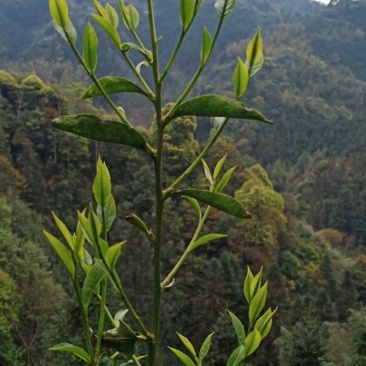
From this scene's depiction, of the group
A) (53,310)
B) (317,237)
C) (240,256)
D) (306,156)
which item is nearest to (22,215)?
(53,310)

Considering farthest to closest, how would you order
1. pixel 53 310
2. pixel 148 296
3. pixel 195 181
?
1. pixel 195 181
2. pixel 148 296
3. pixel 53 310

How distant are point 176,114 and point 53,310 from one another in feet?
37.2

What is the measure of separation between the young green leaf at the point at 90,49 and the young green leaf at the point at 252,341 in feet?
1.43

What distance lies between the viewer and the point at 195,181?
1712 centimetres

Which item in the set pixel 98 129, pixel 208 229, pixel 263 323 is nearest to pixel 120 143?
pixel 98 129

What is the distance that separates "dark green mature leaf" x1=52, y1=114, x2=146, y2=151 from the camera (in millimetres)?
668

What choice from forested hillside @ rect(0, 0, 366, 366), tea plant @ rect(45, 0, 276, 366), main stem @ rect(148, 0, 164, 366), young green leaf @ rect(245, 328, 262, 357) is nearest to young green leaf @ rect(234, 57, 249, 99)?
tea plant @ rect(45, 0, 276, 366)

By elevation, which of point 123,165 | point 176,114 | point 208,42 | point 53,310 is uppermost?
point 208,42

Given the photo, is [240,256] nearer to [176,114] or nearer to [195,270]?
[195,270]

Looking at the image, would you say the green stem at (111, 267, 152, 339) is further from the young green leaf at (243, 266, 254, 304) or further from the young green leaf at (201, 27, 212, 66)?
the young green leaf at (201, 27, 212, 66)

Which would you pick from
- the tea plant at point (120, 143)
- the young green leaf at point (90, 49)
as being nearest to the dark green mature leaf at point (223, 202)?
the tea plant at point (120, 143)

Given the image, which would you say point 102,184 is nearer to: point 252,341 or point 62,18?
point 62,18

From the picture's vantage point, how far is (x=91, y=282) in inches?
29.4

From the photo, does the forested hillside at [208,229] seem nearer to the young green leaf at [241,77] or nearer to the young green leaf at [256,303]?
the young green leaf at [256,303]
